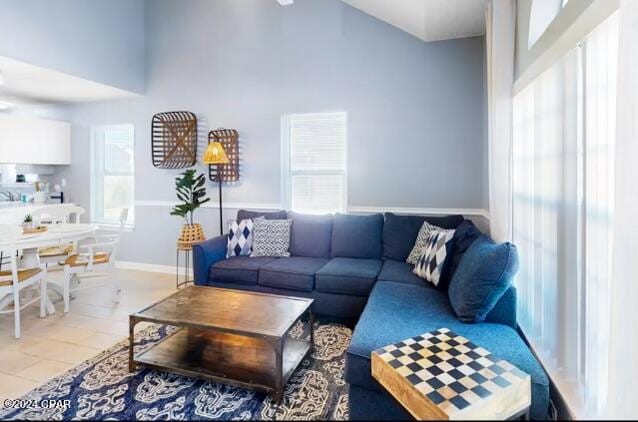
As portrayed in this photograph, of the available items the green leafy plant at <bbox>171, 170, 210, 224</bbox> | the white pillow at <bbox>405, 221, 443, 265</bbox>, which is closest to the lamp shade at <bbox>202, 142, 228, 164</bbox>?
the green leafy plant at <bbox>171, 170, 210, 224</bbox>

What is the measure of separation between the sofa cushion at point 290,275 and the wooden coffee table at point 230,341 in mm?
520

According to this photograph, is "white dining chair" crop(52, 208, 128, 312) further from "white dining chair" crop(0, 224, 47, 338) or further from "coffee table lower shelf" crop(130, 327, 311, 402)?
"coffee table lower shelf" crop(130, 327, 311, 402)

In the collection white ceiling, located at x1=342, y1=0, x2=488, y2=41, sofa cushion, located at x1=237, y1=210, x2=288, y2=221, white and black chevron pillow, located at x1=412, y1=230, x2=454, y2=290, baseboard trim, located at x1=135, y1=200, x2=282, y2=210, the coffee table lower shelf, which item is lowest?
the coffee table lower shelf

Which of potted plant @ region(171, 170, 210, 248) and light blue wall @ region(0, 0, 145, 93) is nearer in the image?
light blue wall @ region(0, 0, 145, 93)

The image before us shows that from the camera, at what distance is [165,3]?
4.44m

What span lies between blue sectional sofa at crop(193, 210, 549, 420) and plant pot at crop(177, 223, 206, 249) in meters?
0.63

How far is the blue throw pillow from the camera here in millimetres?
1746

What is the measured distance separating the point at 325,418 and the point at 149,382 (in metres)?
1.64

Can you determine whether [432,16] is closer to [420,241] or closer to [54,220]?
[420,241]

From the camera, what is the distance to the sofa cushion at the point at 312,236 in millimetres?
3458

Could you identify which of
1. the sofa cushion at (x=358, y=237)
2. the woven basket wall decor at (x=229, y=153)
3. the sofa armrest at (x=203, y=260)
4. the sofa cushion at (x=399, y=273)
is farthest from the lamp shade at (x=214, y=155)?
the sofa cushion at (x=399, y=273)

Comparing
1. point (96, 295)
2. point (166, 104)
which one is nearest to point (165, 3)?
point (166, 104)

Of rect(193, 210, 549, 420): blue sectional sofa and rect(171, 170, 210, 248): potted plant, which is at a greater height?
rect(171, 170, 210, 248): potted plant

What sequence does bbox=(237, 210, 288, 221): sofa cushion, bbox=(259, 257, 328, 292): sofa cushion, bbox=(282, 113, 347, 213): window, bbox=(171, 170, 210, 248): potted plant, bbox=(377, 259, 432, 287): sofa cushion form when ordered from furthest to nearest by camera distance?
bbox=(171, 170, 210, 248): potted plant → bbox=(282, 113, 347, 213): window → bbox=(237, 210, 288, 221): sofa cushion → bbox=(259, 257, 328, 292): sofa cushion → bbox=(377, 259, 432, 287): sofa cushion
